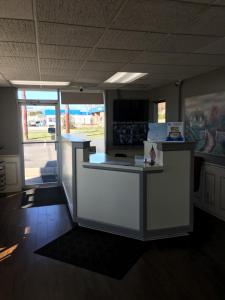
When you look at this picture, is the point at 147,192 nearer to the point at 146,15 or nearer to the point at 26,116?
the point at 146,15

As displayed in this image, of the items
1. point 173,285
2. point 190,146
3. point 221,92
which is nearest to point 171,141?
point 190,146

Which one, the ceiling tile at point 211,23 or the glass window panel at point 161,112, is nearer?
the ceiling tile at point 211,23

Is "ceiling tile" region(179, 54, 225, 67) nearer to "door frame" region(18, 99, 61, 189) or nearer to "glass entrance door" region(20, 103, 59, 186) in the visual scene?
"door frame" region(18, 99, 61, 189)

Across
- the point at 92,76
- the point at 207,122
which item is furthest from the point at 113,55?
the point at 207,122

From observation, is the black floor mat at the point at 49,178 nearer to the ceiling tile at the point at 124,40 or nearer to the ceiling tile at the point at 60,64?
the ceiling tile at the point at 60,64

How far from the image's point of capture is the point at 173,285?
8.64 ft

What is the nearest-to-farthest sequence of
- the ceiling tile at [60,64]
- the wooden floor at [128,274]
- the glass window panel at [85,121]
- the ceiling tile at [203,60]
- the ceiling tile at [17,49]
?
the wooden floor at [128,274] → the ceiling tile at [17,49] → the ceiling tile at [203,60] → the ceiling tile at [60,64] → the glass window panel at [85,121]

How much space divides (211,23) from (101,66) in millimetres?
1987

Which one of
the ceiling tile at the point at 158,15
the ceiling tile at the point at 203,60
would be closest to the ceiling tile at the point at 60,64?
the ceiling tile at the point at 158,15

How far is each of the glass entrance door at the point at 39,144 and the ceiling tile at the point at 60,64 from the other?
2.66 meters

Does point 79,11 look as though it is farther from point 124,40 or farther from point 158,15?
Answer: point 124,40

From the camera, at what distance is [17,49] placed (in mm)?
3037

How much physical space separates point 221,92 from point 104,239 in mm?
3031

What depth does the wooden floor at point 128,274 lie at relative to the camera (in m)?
2.51
